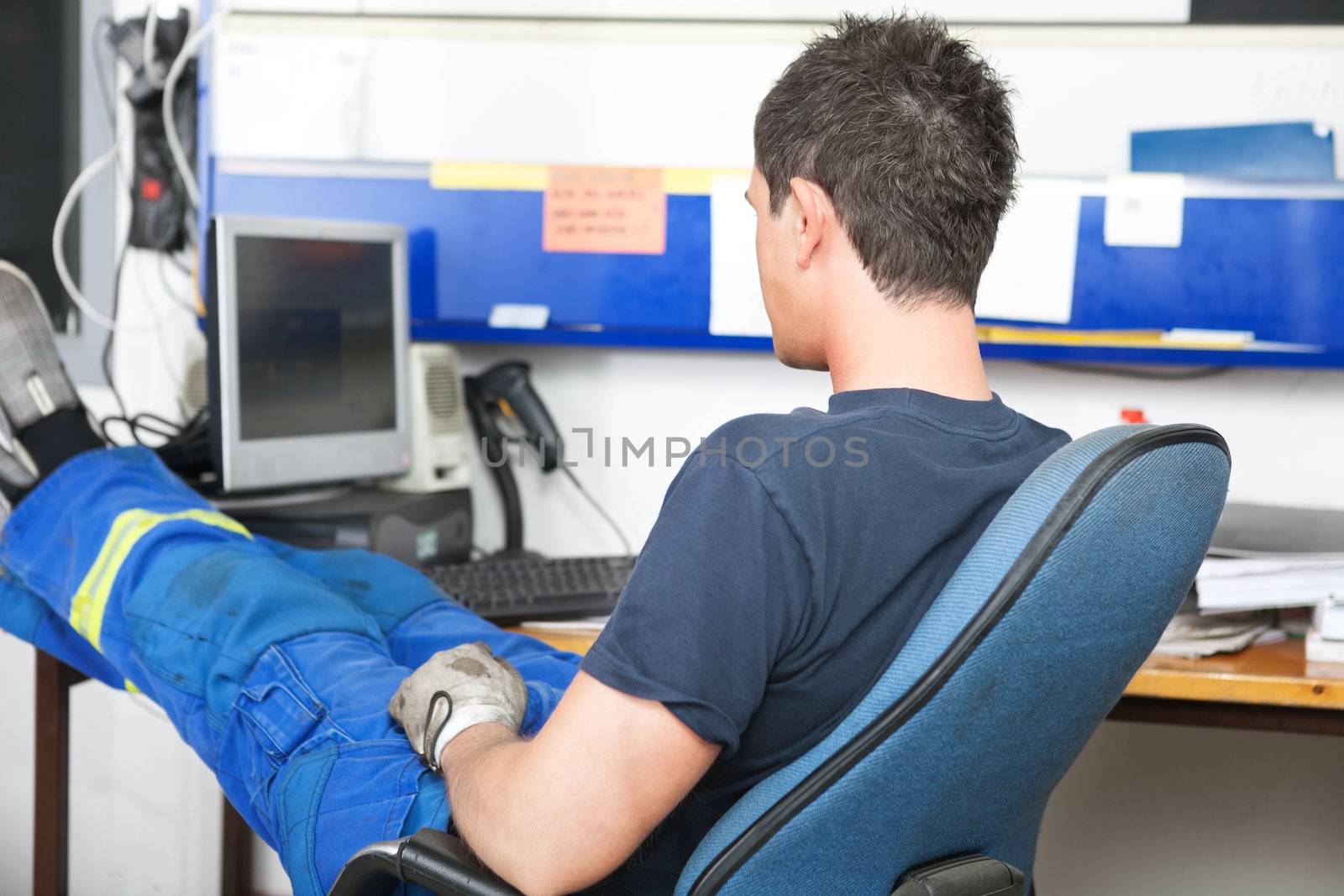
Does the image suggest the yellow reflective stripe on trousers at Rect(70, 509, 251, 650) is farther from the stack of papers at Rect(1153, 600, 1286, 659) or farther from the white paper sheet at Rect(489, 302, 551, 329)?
the stack of papers at Rect(1153, 600, 1286, 659)

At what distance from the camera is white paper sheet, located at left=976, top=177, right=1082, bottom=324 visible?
1.78 metres

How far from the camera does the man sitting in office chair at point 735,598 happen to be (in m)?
0.74

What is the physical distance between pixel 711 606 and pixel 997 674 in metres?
0.17

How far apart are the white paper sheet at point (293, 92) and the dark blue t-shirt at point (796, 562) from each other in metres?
1.40

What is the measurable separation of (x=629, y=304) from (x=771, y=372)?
25 centimetres

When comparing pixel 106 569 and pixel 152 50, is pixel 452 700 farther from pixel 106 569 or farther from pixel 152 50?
pixel 152 50

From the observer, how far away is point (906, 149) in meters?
0.87

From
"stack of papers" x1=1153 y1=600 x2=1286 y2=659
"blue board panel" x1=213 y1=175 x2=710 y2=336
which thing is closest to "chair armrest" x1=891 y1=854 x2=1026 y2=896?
"stack of papers" x1=1153 y1=600 x2=1286 y2=659

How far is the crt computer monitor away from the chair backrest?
1.10 metres

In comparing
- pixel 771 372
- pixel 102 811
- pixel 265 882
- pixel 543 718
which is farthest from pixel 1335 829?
pixel 102 811

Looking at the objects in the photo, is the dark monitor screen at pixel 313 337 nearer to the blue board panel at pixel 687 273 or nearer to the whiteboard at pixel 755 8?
the blue board panel at pixel 687 273

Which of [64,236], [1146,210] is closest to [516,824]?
[1146,210]

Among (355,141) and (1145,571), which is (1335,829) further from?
(355,141)

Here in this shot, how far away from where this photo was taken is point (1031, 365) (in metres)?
1.88
